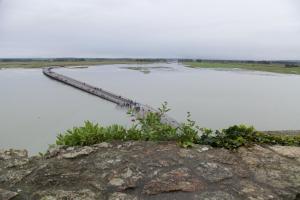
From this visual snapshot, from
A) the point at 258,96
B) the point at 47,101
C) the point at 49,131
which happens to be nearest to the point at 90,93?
the point at 47,101

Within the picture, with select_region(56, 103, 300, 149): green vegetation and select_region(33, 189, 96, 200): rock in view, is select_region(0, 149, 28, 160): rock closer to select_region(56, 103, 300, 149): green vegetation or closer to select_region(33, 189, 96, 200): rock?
select_region(56, 103, 300, 149): green vegetation

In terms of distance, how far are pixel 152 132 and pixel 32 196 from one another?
150 cm

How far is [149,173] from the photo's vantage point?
9.95ft

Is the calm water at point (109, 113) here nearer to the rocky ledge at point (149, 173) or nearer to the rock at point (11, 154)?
the rock at point (11, 154)

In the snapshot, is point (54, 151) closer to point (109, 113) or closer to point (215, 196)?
point (215, 196)

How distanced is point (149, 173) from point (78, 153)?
30.8 inches

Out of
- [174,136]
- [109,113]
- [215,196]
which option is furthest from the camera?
[109,113]

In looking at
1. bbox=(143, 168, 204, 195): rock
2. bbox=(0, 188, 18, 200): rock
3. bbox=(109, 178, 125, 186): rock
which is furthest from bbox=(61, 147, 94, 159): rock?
bbox=(143, 168, 204, 195): rock

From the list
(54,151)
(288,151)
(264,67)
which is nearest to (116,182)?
(54,151)

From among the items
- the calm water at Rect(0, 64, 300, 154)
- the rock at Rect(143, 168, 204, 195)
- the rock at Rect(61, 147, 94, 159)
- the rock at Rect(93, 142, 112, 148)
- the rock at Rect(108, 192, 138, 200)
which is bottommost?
the calm water at Rect(0, 64, 300, 154)

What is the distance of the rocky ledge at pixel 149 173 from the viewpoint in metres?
2.77

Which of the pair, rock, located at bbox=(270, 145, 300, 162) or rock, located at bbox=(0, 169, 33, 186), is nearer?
rock, located at bbox=(0, 169, 33, 186)

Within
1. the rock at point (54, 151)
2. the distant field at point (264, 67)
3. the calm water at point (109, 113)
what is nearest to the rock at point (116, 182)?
the rock at point (54, 151)

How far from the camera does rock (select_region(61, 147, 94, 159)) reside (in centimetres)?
338
